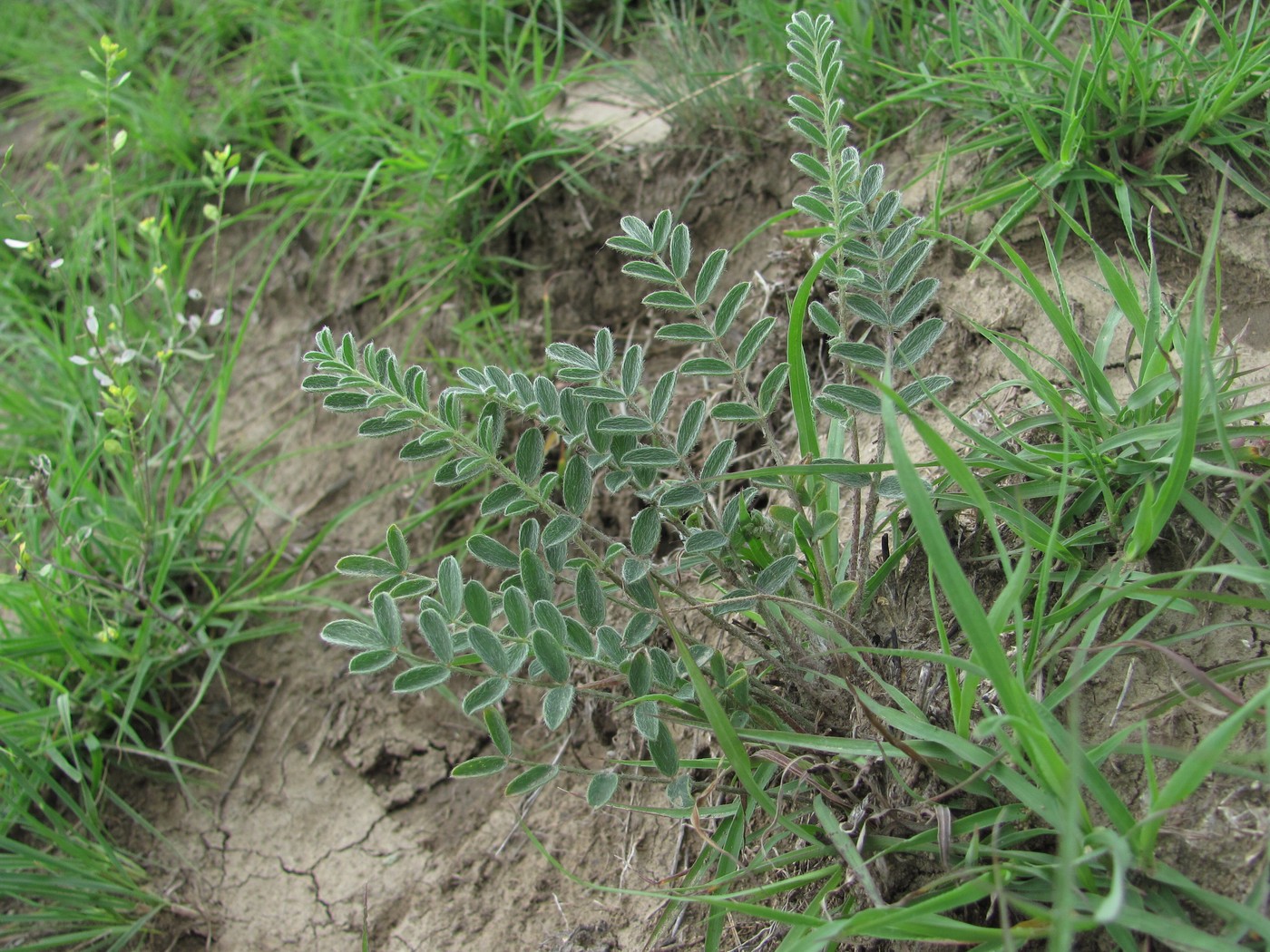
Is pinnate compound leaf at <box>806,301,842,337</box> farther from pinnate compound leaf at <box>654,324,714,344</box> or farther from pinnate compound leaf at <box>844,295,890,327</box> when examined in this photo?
pinnate compound leaf at <box>654,324,714,344</box>

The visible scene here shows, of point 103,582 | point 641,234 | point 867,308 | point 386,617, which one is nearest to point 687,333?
point 641,234

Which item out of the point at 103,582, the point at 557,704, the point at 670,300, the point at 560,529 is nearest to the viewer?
the point at 557,704

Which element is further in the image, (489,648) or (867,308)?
(867,308)

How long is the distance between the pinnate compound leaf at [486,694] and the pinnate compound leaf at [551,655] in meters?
0.06

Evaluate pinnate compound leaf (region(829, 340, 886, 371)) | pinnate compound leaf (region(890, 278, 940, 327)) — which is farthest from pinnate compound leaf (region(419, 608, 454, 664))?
pinnate compound leaf (region(890, 278, 940, 327))

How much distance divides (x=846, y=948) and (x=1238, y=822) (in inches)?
21.0

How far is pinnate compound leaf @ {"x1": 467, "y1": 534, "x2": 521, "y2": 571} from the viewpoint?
1361mm

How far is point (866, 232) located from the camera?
4.72ft

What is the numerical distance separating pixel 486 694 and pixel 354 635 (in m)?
0.20

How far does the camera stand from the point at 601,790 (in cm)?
129

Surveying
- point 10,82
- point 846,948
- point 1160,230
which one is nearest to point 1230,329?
point 1160,230

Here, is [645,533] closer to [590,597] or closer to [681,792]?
[590,597]

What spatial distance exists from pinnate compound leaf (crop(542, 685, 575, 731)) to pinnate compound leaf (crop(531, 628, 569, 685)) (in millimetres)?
18

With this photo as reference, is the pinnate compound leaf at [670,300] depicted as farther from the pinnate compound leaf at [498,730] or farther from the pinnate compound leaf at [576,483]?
the pinnate compound leaf at [498,730]
